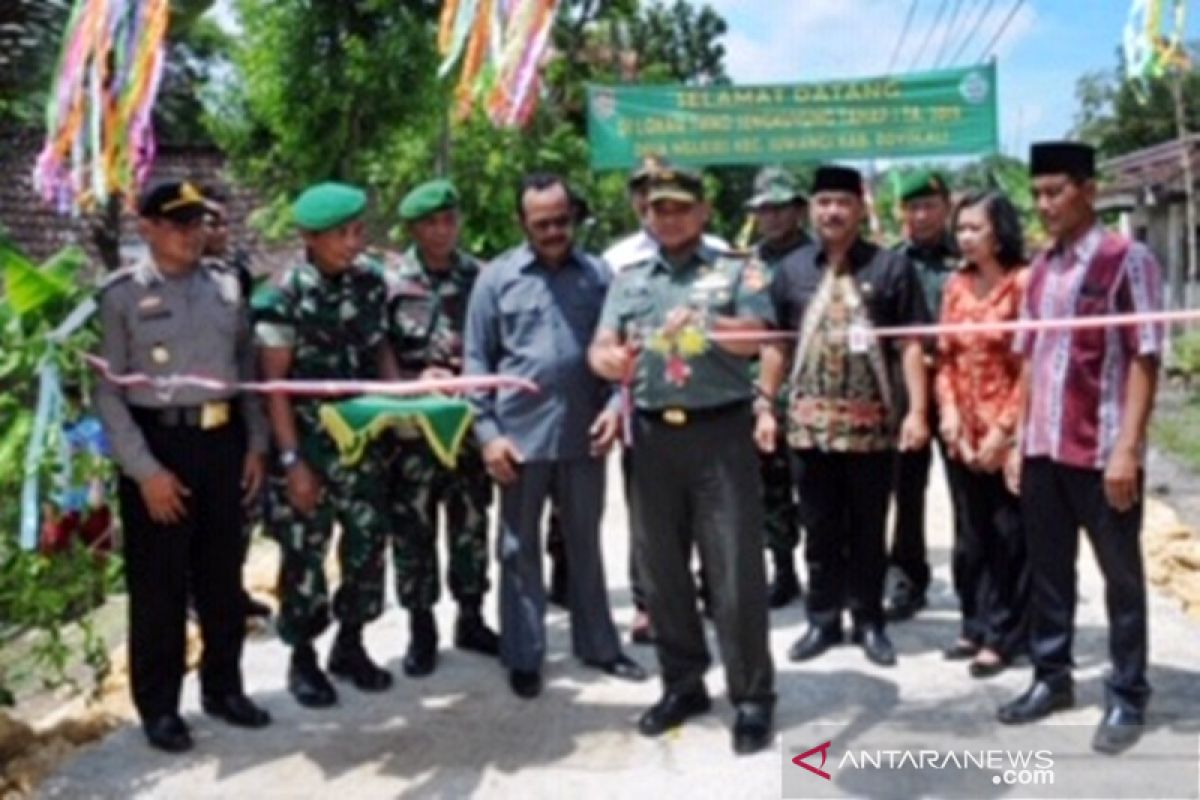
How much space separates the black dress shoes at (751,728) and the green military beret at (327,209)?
6.40 ft

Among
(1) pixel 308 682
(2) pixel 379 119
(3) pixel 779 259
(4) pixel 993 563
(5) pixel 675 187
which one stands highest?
(2) pixel 379 119

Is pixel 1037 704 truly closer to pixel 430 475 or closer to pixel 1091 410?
pixel 1091 410

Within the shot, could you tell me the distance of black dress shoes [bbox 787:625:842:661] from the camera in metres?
4.96

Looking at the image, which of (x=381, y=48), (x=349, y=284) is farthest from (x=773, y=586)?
(x=381, y=48)

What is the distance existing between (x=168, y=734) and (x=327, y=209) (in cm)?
169

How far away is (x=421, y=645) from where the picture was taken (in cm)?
502

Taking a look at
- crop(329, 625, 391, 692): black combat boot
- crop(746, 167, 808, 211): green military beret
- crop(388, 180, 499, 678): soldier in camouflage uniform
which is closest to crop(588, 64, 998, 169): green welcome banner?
crop(746, 167, 808, 211): green military beret

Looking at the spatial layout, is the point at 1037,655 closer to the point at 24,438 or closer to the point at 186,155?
the point at 24,438

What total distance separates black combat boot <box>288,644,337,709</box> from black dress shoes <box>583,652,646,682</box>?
3.06 ft

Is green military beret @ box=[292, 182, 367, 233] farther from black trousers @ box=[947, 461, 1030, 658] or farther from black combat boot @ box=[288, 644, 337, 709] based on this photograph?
black trousers @ box=[947, 461, 1030, 658]

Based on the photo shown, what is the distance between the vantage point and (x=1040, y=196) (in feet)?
13.3

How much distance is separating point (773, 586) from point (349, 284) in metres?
2.34

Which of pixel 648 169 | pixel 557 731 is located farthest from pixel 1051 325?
pixel 557 731

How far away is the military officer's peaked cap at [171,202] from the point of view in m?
4.12
